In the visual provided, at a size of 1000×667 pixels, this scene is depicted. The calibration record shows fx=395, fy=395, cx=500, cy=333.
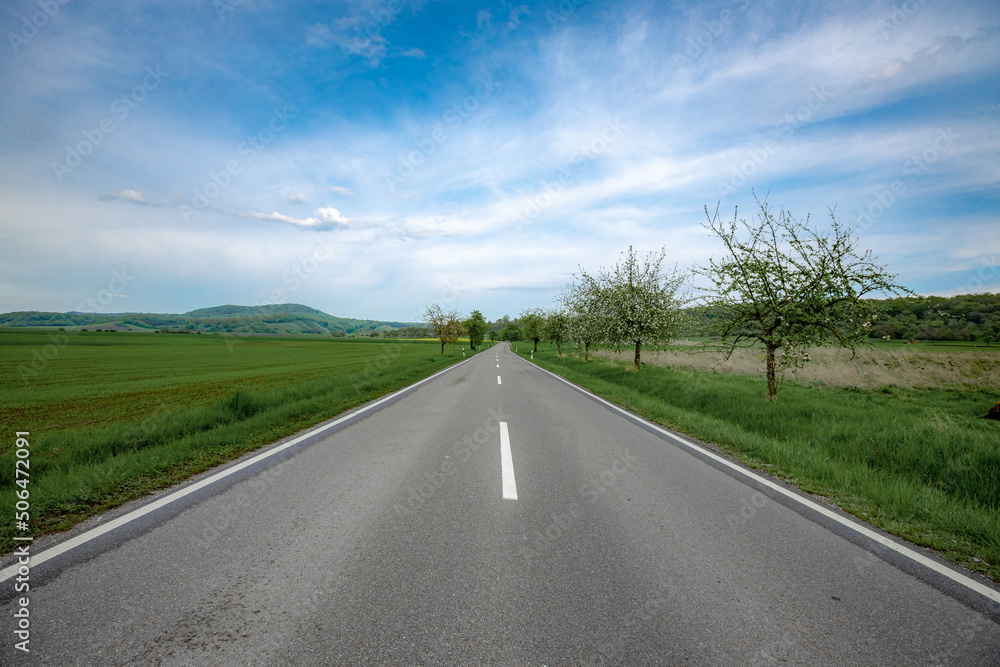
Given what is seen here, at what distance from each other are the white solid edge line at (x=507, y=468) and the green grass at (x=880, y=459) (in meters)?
3.67

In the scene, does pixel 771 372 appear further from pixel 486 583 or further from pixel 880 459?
pixel 486 583

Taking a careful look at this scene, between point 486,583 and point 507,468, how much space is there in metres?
2.60

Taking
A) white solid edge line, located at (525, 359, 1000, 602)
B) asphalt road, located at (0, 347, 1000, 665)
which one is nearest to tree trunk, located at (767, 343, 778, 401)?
white solid edge line, located at (525, 359, 1000, 602)

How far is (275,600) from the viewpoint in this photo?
102 inches

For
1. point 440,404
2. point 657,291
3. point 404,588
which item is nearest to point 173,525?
point 404,588

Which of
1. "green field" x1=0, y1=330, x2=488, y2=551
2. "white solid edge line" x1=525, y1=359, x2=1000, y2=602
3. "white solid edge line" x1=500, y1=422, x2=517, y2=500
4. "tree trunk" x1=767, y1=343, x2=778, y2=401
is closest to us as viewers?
"white solid edge line" x1=525, y1=359, x2=1000, y2=602

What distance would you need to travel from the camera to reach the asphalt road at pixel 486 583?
2.20 meters

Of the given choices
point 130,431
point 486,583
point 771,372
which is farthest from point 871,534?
point 130,431

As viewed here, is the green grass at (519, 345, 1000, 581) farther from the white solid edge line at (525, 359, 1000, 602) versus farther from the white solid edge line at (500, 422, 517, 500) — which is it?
the white solid edge line at (500, 422, 517, 500)

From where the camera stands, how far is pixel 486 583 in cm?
283

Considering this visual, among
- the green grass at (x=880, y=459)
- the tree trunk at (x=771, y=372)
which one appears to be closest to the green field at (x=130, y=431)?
the green grass at (x=880, y=459)

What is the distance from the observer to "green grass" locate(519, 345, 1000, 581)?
3.84 m

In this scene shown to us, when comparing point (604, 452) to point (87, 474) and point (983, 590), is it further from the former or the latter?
point (87, 474)

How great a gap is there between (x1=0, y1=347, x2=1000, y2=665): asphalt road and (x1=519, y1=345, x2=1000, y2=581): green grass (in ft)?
2.54
